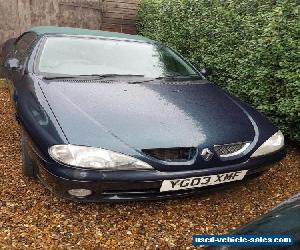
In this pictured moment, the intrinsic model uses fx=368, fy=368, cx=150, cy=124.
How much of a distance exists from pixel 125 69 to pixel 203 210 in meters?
1.61

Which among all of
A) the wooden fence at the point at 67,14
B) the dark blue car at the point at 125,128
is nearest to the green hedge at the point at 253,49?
the dark blue car at the point at 125,128

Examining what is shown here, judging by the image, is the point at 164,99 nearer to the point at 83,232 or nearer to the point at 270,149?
the point at 270,149

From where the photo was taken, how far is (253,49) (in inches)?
177

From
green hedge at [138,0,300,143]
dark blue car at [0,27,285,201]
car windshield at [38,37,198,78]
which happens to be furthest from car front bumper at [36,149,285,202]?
green hedge at [138,0,300,143]

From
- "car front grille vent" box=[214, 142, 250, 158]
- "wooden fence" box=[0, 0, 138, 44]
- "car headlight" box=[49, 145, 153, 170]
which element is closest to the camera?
"car headlight" box=[49, 145, 153, 170]

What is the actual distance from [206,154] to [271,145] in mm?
693

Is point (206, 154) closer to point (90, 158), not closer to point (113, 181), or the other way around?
point (113, 181)

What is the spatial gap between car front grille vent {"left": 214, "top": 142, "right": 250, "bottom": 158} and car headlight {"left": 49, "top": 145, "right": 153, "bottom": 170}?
27.7 inches

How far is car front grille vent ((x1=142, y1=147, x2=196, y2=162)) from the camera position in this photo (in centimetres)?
263

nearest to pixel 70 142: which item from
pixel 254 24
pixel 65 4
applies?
pixel 254 24

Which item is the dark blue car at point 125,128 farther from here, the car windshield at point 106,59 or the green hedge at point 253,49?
the green hedge at point 253,49

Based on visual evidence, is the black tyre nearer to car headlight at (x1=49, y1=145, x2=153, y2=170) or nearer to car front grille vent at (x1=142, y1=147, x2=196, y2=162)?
car headlight at (x1=49, y1=145, x2=153, y2=170)

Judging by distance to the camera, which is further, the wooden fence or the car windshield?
the wooden fence

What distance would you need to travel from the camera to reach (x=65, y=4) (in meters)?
8.30
